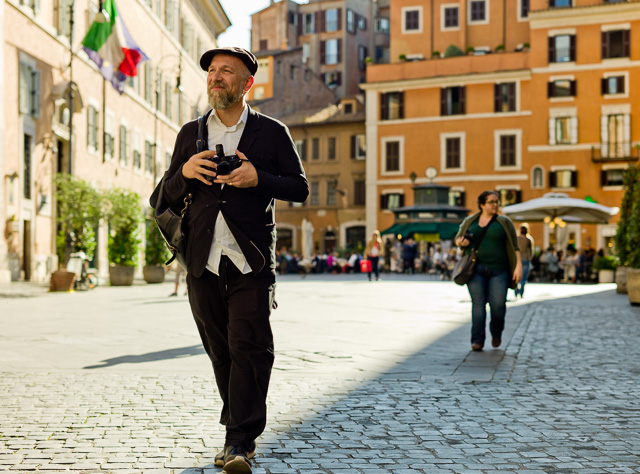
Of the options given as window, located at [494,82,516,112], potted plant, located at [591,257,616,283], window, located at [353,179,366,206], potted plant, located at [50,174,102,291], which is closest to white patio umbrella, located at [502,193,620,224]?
potted plant, located at [591,257,616,283]

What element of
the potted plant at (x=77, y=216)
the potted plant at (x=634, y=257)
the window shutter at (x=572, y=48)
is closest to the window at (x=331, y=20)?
the window shutter at (x=572, y=48)

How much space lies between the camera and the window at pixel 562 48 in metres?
51.8

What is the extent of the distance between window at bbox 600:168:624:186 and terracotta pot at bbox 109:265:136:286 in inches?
1261

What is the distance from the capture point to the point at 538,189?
52.1 m

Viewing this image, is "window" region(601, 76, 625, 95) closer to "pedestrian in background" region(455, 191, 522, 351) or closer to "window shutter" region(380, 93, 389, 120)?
"window shutter" region(380, 93, 389, 120)

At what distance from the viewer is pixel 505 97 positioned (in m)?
53.0

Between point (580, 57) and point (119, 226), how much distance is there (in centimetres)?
3416

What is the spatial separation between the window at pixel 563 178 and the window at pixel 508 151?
2.32m

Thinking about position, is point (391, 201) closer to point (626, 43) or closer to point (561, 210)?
point (626, 43)

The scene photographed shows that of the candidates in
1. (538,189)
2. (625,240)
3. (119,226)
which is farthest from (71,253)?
(538,189)

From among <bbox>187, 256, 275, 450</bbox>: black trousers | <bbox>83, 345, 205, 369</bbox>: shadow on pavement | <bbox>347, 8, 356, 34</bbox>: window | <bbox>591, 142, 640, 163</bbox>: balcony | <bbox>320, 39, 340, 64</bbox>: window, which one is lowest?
<bbox>83, 345, 205, 369</bbox>: shadow on pavement

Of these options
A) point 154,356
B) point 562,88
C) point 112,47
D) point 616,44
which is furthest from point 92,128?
point 616,44

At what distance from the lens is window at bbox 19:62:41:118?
25.6 m

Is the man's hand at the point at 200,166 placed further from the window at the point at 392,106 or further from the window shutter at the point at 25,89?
the window at the point at 392,106
